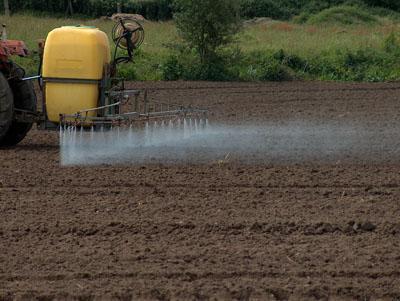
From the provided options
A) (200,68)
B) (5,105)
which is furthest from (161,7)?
→ (5,105)

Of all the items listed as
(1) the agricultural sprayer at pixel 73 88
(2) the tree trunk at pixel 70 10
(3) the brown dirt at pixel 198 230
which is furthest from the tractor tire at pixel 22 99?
(2) the tree trunk at pixel 70 10

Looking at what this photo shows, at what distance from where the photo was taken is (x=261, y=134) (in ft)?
50.4

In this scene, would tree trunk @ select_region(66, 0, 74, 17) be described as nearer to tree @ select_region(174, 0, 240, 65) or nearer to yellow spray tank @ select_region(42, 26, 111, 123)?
tree @ select_region(174, 0, 240, 65)

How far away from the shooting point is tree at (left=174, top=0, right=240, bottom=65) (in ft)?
83.8

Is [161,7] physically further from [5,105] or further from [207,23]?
[5,105]

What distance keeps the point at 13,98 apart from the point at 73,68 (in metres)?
1.03

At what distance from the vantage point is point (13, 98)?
43.5 feet

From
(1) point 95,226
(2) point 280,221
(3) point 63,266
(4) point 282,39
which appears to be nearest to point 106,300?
(3) point 63,266

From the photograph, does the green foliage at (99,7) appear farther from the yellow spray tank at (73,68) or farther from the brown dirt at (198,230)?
the brown dirt at (198,230)

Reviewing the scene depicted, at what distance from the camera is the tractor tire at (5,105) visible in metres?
12.8

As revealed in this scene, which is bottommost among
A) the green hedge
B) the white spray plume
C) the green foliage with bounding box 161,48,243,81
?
the green hedge

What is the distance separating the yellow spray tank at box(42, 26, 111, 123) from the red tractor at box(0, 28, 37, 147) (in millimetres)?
558

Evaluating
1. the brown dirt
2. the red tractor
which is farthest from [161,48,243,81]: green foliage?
the brown dirt

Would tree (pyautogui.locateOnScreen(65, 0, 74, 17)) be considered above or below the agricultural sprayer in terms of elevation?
below
